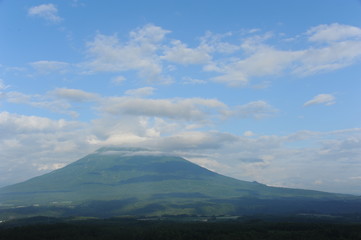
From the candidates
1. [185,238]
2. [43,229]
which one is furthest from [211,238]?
[43,229]

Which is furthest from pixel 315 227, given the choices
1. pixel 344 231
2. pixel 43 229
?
pixel 43 229

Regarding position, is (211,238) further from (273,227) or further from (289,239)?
(273,227)

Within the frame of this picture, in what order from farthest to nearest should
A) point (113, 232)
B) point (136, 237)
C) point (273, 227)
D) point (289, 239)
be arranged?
point (273, 227) → point (113, 232) → point (136, 237) → point (289, 239)

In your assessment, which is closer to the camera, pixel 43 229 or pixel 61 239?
pixel 61 239

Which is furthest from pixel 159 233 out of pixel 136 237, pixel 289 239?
pixel 289 239

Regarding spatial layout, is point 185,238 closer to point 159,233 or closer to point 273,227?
point 159,233

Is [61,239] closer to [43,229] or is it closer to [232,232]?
[43,229]

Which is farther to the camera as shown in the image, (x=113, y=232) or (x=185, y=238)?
(x=113, y=232)

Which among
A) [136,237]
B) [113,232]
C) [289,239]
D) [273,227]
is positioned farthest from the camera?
[273,227]
